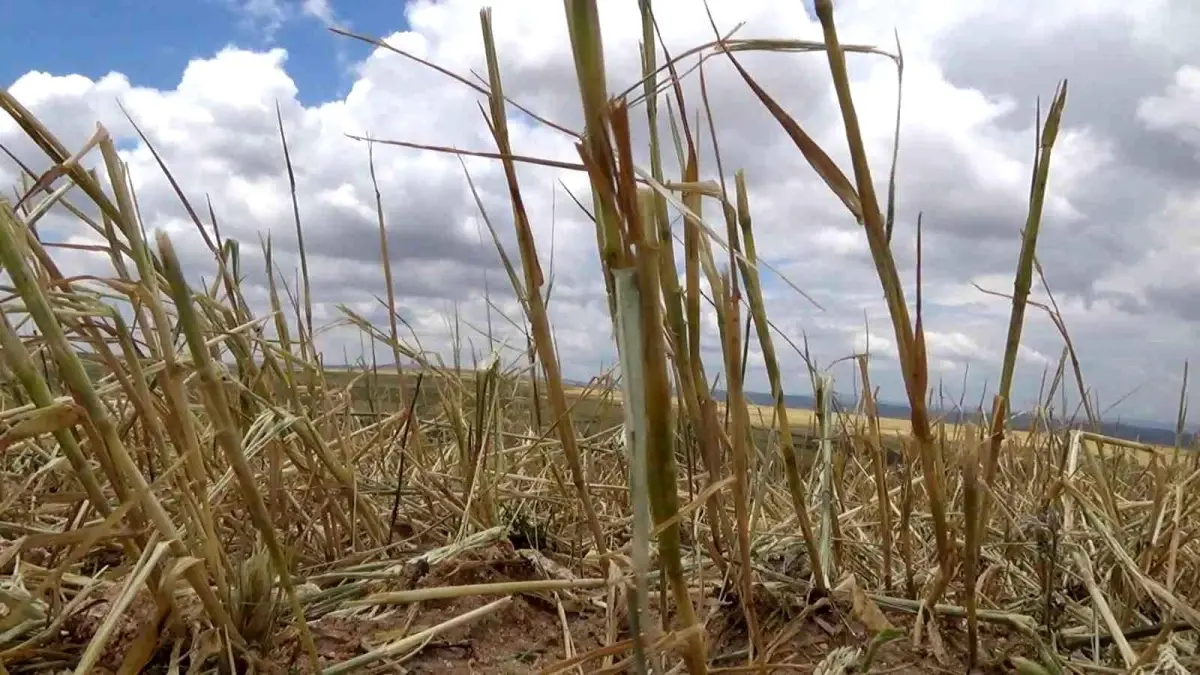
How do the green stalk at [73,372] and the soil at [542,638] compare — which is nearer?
the green stalk at [73,372]

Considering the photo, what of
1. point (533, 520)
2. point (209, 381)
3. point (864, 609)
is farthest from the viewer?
point (533, 520)

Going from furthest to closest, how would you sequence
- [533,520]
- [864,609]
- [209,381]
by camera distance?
[533,520], [864,609], [209,381]

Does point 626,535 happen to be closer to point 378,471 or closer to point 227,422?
point 378,471

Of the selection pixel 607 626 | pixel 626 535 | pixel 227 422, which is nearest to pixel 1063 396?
pixel 626 535

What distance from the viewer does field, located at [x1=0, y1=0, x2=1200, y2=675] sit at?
0.61 meters

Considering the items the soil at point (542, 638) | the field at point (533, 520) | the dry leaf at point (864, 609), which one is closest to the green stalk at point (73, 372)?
the field at point (533, 520)

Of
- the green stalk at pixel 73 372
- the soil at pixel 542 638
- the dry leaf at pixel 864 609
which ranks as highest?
the green stalk at pixel 73 372

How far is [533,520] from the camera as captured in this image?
1316 mm

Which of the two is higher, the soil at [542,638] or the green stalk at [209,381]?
the green stalk at [209,381]

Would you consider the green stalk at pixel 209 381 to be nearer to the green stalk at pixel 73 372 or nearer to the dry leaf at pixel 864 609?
the green stalk at pixel 73 372

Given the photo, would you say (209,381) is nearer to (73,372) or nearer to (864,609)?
(73,372)

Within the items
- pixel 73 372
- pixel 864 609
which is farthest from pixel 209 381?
pixel 864 609

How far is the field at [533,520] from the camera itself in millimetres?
611

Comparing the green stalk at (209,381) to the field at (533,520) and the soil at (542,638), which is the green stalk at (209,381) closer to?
the field at (533,520)
